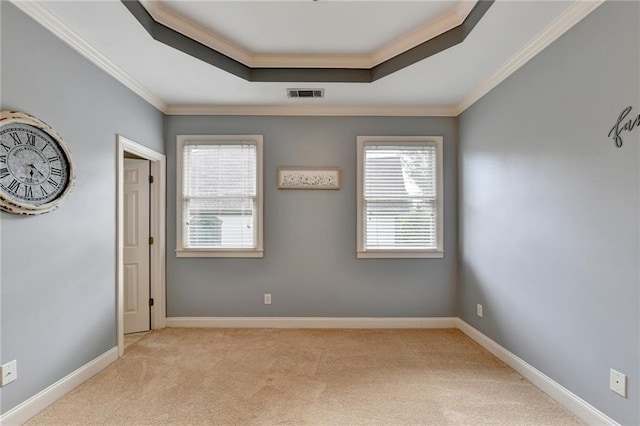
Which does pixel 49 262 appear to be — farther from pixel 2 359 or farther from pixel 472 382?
pixel 472 382

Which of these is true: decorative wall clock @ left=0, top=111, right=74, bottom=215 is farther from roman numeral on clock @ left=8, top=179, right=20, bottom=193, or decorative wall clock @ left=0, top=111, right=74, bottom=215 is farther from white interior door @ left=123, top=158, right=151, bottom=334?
white interior door @ left=123, top=158, right=151, bottom=334

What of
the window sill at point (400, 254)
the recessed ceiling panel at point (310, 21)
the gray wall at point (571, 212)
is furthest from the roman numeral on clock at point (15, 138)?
the gray wall at point (571, 212)

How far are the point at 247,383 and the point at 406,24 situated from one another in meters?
3.12

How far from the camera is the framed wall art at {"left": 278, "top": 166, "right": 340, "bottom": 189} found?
12.1ft

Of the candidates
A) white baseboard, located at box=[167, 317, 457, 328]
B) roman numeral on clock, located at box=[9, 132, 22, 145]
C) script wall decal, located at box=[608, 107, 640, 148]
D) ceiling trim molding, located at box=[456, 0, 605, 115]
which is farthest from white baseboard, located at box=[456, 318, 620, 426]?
roman numeral on clock, located at box=[9, 132, 22, 145]

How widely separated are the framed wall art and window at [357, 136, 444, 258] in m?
0.32

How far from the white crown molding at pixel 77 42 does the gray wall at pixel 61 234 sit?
0.05m

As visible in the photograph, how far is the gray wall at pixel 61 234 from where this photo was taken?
1883 mm

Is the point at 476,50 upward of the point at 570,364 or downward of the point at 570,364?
upward

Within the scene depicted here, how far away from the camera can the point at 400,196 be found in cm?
371

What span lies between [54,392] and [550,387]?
3.56 metres

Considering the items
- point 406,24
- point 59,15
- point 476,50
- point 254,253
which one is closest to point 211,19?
point 59,15

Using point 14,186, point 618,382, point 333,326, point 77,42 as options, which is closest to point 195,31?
point 77,42

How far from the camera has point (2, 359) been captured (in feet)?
5.93
